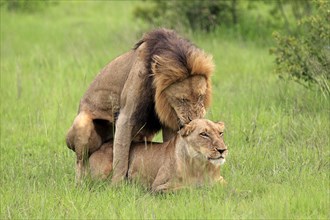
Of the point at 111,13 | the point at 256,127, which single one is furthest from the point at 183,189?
the point at 111,13

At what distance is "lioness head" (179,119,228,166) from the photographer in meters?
6.60

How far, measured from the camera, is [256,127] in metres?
8.78

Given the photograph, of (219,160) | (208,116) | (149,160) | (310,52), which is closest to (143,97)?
(149,160)

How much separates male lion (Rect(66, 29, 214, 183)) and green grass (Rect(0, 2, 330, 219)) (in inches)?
16.3

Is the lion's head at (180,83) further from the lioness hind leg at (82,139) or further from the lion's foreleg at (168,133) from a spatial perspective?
the lioness hind leg at (82,139)

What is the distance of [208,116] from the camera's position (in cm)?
919

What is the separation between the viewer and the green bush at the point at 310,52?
30.8 feet

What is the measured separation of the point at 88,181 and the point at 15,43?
26.2 ft

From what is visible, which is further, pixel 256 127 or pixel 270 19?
pixel 270 19

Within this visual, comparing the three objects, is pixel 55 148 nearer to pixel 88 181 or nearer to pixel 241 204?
pixel 88 181

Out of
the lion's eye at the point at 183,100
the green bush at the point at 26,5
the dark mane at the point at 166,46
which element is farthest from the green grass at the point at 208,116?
the green bush at the point at 26,5

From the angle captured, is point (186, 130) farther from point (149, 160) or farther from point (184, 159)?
point (149, 160)

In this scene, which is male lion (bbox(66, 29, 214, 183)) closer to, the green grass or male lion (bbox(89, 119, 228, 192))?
male lion (bbox(89, 119, 228, 192))

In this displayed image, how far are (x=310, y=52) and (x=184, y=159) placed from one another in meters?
3.45
